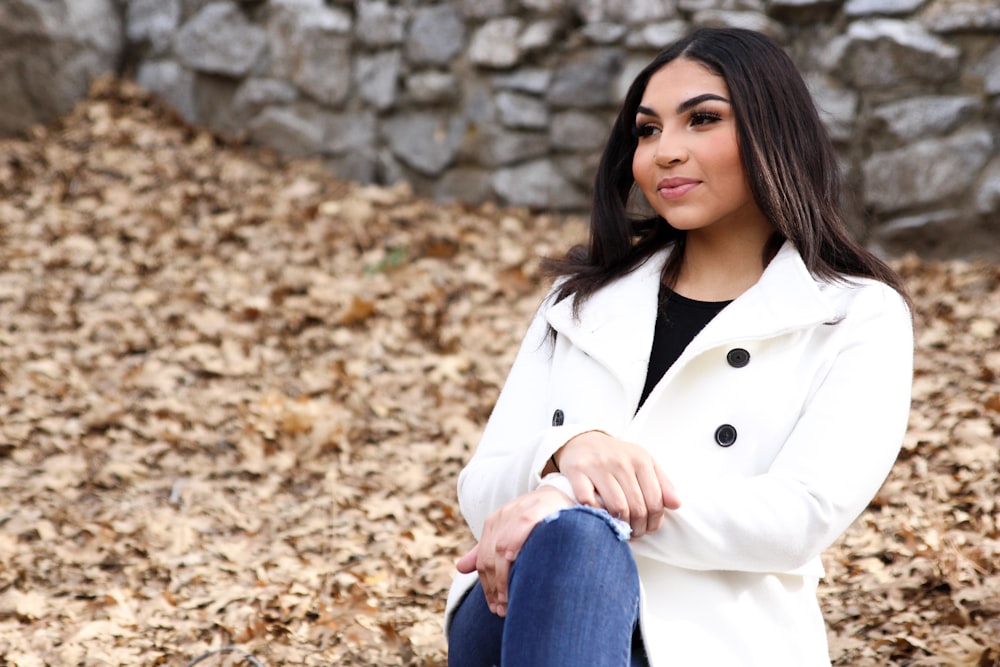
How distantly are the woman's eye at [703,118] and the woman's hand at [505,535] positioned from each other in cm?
74

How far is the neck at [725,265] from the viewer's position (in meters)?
1.99

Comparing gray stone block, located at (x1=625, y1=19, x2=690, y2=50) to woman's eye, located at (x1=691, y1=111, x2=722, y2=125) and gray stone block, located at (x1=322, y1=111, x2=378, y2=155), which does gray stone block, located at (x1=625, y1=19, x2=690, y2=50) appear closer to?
gray stone block, located at (x1=322, y1=111, x2=378, y2=155)

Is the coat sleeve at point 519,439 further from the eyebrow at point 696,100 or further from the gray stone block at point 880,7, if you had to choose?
the gray stone block at point 880,7

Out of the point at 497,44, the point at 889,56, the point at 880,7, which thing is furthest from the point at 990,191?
the point at 497,44

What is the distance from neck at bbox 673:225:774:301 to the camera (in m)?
1.99

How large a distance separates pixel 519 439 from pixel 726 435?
391mm

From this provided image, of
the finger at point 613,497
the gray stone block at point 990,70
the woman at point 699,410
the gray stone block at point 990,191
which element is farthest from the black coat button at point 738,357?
the gray stone block at point 990,70

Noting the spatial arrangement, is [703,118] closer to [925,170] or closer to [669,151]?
[669,151]

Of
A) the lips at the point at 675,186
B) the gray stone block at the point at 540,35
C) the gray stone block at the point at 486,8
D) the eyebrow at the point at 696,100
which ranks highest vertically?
the gray stone block at the point at 486,8

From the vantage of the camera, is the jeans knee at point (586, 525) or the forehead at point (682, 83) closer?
the jeans knee at point (586, 525)

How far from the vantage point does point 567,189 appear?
5.90m

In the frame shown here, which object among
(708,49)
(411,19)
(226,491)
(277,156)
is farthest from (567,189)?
(708,49)

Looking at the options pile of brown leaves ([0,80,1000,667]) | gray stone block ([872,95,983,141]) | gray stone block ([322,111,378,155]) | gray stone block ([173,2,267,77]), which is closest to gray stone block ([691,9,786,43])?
gray stone block ([872,95,983,141])

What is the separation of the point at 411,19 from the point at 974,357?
3798 mm
